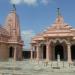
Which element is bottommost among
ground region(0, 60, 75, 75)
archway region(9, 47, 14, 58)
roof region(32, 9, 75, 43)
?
ground region(0, 60, 75, 75)

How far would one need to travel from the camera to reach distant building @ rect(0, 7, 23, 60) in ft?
113

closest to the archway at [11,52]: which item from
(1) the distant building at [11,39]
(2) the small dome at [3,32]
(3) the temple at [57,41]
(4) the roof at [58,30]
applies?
(1) the distant building at [11,39]

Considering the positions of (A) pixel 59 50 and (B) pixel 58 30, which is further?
(A) pixel 59 50

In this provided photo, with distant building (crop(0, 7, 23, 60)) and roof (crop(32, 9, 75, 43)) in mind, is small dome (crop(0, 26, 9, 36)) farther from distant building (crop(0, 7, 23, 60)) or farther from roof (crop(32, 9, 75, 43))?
roof (crop(32, 9, 75, 43))

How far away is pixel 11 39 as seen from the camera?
119ft

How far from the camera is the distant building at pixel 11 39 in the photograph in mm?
34594

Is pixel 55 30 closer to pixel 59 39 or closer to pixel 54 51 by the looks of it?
pixel 59 39

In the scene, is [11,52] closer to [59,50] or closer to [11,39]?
[11,39]

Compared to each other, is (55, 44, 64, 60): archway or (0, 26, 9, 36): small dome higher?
(0, 26, 9, 36): small dome

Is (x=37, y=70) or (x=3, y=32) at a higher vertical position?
(x=3, y=32)

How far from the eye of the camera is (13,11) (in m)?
40.1

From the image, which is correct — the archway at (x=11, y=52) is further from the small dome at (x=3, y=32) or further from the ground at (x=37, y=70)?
the ground at (x=37, y=70)

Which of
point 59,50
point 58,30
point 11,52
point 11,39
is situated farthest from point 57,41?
point 11,52

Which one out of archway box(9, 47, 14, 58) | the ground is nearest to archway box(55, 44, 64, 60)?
archway box(9, 47, 14, 58)
